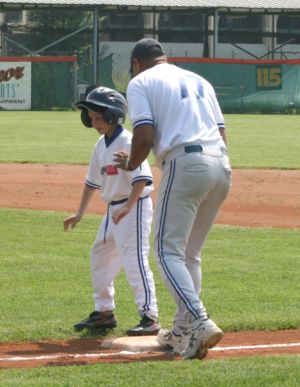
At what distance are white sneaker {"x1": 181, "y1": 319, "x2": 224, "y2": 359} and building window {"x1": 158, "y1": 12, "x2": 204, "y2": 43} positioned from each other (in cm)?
5370

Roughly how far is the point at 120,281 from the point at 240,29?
2061 inches

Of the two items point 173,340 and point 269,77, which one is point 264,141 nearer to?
point 269,77

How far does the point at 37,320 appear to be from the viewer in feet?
25.4

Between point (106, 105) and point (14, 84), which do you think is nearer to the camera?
point (106, 105)

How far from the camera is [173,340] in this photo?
6.63 metres

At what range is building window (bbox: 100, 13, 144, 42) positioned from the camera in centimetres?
5956

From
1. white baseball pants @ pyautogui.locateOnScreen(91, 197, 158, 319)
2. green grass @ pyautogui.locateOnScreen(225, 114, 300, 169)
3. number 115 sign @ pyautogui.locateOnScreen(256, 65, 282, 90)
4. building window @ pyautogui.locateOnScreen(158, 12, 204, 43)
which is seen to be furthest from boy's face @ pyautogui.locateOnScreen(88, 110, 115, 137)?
building window @ pyautogui.locateOnScreen(158, 12, 204, 43)

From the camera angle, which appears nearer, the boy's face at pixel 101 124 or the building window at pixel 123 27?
the boy's face at pixel 101 124

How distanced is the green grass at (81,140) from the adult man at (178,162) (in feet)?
45.1

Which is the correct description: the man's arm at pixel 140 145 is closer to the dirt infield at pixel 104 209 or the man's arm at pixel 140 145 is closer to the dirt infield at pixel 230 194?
the dirt infield at pixel 104 209

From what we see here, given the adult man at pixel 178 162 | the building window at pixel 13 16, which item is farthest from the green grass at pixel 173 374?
the building window at pixel 13 16

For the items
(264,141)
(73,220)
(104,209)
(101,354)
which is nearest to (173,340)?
(101,354)

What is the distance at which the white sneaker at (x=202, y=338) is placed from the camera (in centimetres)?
613

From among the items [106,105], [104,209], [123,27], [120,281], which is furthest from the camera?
[123,27]
